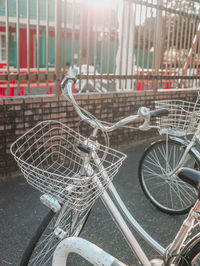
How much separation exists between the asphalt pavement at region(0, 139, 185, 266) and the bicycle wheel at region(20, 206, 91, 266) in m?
0.21

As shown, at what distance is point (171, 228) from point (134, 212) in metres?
0.44

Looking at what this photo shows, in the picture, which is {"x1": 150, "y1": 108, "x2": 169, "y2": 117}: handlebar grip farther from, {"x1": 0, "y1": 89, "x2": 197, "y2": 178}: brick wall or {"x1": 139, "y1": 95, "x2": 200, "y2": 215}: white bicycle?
{"x1": 0, "y1": 89, "x2": 197, "y2": 178}: brick wall

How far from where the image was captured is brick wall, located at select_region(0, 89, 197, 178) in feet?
12.7

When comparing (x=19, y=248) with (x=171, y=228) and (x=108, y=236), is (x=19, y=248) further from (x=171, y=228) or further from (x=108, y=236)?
(x=171, y=228)

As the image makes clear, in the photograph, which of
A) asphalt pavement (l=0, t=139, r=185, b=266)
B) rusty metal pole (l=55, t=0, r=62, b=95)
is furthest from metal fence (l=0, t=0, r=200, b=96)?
asphalt pavement (l=0, t=139, r=185, b=266)

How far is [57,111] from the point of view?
14.2ft

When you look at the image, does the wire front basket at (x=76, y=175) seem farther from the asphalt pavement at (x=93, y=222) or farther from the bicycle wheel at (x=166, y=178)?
the bicycle wheel at (x=166, y=178)

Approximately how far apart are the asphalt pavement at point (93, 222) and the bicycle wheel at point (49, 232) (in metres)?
0.21

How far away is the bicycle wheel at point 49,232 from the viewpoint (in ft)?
6.49

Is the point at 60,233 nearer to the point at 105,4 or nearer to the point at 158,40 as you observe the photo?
the point at 105,4

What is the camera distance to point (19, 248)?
104 inches

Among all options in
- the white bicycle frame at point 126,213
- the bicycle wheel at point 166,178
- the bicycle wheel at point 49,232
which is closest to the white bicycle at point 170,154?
the bicycle wheel at point 166,178

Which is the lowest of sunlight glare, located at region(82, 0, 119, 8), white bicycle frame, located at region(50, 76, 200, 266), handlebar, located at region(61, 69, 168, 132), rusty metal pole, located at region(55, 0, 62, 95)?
white bicycle frame, located at region(50, 76, 200, 266)

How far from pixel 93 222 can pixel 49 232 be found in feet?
2.34
